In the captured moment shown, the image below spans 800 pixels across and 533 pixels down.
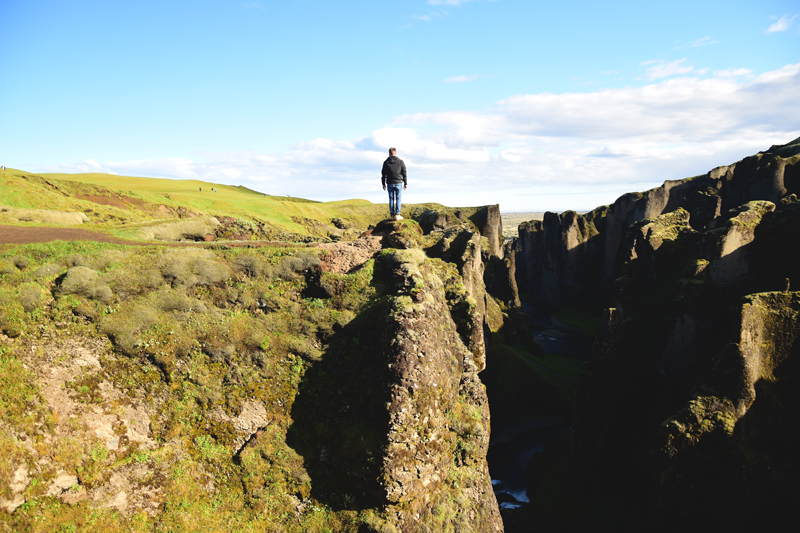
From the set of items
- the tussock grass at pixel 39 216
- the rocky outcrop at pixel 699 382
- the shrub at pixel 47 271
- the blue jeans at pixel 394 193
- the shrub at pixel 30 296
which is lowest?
the rocky outcrop at pixel 699 382

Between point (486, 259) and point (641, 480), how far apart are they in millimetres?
62555

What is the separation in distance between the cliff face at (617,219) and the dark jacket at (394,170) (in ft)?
182

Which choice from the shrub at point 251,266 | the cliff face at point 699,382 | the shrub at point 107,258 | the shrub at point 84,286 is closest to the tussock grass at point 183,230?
the shrub at point 107,258

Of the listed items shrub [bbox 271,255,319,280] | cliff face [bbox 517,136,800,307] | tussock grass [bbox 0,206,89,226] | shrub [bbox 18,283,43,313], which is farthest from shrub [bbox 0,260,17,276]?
cliff face [bbox 517,136,800,307]

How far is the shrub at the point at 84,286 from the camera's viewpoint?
17.5 meters

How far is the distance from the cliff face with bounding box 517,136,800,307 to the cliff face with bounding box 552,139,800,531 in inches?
1279

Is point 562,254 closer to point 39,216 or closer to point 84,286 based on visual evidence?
point 39,216

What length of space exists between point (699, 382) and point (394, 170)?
21.2 m

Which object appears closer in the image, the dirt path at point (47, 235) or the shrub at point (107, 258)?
the shrub at point (107, 258)

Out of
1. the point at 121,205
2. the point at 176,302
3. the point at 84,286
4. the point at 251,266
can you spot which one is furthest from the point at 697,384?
the point at 121,205

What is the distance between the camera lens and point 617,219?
10019 centimetres

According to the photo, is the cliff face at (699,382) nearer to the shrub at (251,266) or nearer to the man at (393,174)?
the man at (393,174)

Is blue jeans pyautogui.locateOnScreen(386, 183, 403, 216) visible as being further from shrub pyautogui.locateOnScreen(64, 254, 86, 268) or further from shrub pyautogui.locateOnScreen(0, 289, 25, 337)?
shrub pyautogui.locateOnScreen(0, 289, 25, 337)

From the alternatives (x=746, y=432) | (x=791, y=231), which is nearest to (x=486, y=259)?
(x=791, y=231)
